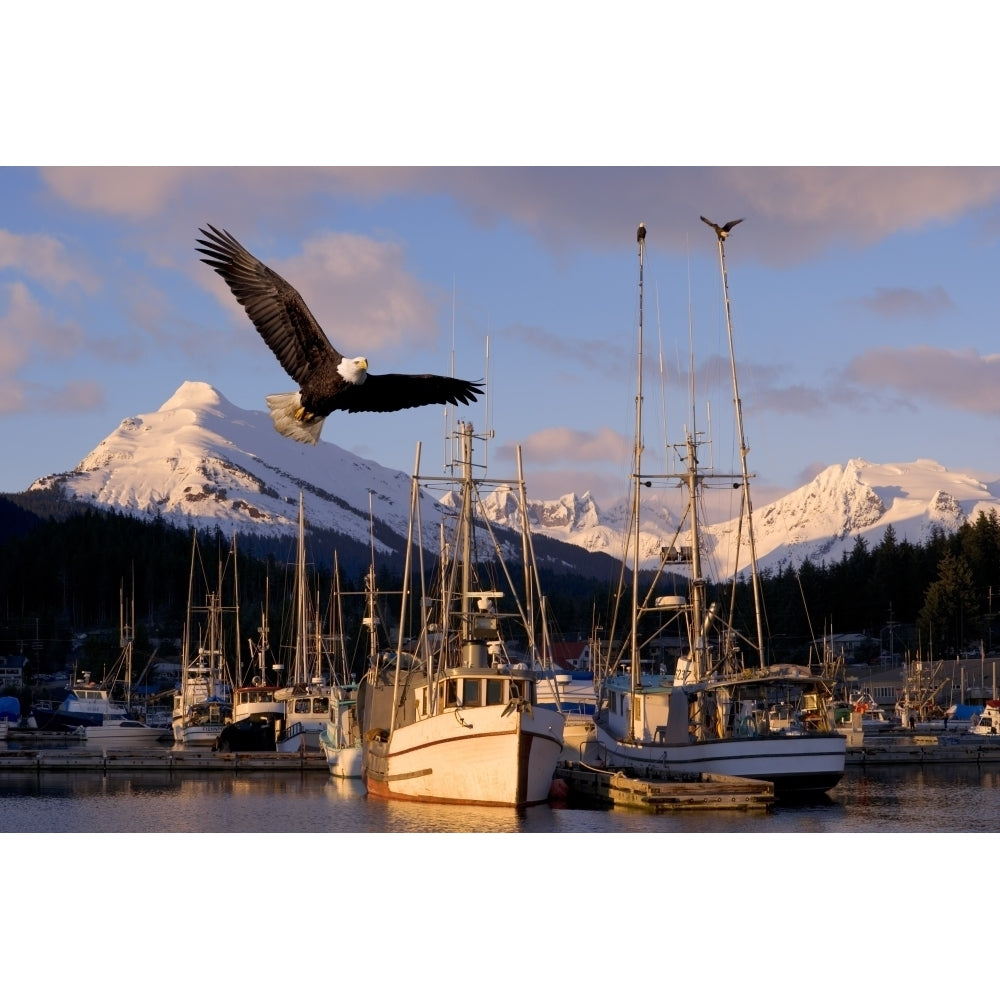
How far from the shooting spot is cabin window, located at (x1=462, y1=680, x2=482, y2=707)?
36000mm

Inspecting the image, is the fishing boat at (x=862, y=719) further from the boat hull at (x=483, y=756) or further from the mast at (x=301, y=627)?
the boat hull at (x=483, y=756)

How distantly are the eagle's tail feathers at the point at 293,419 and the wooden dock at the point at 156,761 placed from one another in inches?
1328

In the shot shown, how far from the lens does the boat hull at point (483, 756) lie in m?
35.7

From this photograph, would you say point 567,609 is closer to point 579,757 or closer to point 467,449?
point 579,757

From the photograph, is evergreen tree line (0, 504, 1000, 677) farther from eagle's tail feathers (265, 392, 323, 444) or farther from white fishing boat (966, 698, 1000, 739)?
eagle's tail feathers (265, 392, 323, 444)

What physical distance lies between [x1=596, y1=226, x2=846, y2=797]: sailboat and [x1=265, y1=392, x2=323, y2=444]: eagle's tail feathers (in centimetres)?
2059

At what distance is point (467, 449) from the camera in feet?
142

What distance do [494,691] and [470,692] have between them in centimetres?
55

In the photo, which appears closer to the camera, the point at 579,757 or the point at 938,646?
the point at 579,757

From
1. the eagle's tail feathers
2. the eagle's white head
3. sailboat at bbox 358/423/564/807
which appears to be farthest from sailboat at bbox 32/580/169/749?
the eagle's white head

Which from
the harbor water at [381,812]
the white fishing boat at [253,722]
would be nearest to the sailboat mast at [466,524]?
the harbor water at [381,812]

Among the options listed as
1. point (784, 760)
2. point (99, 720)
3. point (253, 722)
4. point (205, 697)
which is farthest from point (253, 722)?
point (784, 760)

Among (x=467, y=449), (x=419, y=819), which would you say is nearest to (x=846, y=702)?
(x=467, y=449)
